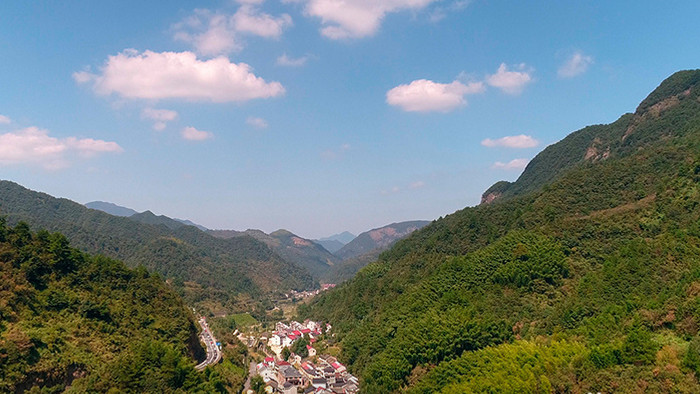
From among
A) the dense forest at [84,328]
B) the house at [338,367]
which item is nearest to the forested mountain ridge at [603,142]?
the house at [338,367]

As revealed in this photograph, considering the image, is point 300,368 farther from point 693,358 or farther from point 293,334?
point 693,358

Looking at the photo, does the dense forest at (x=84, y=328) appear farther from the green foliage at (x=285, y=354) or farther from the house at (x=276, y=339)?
the house at (x=276, y=339)

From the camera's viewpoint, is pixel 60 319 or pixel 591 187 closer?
pixel 60 319

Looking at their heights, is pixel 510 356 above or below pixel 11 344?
below

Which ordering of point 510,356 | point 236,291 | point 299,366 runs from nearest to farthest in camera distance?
point 510,356
point 299,366
point 236,291

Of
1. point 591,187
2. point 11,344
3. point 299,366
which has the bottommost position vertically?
point 299,366

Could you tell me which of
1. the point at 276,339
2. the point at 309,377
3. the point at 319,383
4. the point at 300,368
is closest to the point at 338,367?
the point at 309,377

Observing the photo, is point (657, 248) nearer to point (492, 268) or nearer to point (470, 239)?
point (492, 268)

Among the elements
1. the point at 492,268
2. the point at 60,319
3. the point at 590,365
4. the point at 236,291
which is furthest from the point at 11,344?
the point at 236,291
